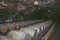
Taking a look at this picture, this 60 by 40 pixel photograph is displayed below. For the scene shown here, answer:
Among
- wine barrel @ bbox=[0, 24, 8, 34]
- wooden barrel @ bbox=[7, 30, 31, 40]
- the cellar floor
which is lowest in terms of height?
the cellar floor

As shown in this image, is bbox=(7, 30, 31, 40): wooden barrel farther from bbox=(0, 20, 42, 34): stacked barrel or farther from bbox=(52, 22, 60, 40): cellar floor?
bbox=(52, 22, 60, 40): cellar floor

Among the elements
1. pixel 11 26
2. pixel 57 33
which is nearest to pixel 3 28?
pixel 11 26

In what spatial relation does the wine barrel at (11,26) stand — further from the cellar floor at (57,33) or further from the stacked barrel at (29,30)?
the cellar floor at (57,33)

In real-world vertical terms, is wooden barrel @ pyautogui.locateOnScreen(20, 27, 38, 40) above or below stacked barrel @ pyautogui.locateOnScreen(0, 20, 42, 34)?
below

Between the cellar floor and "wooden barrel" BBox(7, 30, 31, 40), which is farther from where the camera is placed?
the cellar floor

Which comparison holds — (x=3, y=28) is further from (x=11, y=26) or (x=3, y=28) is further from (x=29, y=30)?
(x=29, y=30)

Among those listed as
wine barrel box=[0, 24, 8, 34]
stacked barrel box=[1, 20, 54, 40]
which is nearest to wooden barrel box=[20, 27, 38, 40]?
stacked barrel box=[1, 20, 54, 40]

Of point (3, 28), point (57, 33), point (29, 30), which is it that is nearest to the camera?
point (3, 28)

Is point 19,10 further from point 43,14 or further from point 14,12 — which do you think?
point 43,14

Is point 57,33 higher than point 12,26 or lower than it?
lower
